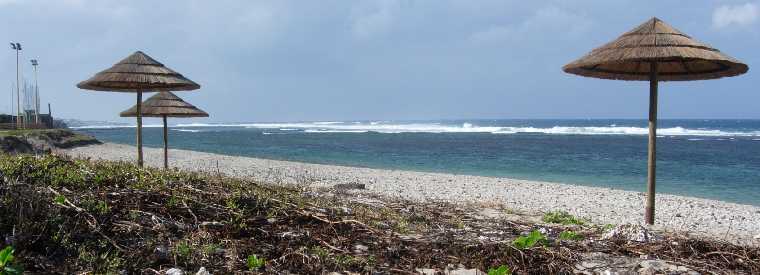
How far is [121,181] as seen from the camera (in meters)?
4.38

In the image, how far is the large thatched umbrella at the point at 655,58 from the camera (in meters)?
5.33

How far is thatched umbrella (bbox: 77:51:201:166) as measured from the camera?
7.95 meters

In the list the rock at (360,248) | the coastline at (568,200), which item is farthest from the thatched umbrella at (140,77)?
the rock at (360,248)

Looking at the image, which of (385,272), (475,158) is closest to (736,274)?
(385,272)

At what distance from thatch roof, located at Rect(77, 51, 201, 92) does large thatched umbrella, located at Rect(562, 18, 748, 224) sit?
240 inches

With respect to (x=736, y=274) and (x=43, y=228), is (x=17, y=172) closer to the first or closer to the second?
(x=43, y=228)

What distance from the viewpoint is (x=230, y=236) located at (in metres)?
3.57

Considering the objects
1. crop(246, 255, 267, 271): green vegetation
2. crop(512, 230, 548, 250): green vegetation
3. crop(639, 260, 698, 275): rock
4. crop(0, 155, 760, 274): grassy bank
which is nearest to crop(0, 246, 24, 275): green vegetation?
crop(0, 155, 760, 274): grassy bank

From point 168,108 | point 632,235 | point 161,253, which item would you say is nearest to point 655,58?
point 632,235

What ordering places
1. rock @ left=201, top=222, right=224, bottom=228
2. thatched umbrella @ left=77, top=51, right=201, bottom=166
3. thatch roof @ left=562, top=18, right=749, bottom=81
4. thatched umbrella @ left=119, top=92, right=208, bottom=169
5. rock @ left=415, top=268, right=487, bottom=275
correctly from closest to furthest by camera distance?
1. rock @ left=415, top=268, right=487, bottom=275
2. rock @ left=201, top=222, right=224, bottom=228
3. thatch roof @ left=562, top=18, right=749, bottom=81
4. thatched umbrella @ left=77, top=51, right=201, bottom=166
5. thatched umbrella @ left=119, top=92, right=208, bottom=169

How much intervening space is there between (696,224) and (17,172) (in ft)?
30.4

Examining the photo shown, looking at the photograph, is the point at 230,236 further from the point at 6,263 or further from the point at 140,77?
the point at 140,77

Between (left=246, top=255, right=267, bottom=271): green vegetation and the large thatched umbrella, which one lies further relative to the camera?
the large thatched umbrella

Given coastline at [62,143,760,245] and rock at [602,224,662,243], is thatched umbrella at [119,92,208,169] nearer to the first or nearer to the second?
coastline at [62,143,760,245]
